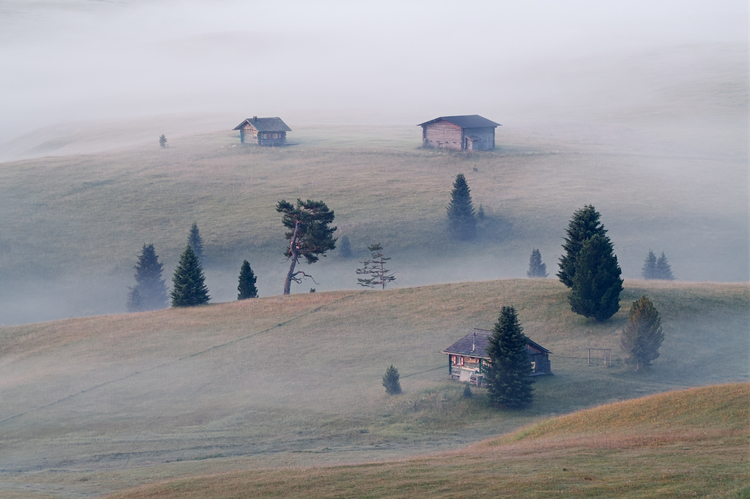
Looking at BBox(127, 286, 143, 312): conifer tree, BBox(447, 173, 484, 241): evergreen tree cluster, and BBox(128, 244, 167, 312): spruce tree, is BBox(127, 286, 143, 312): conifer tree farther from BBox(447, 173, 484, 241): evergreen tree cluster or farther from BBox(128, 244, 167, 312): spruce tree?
BBox(447, 173, 484, 241): evergreen tree cluster

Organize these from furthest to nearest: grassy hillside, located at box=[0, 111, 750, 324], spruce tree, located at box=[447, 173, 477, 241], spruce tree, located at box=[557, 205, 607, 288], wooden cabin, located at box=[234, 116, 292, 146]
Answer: wooden cabin, located at box=[234, 116, 292, 146] < spruce tree, located at box=[447, 173, 477, 241] < grassy hillside, located at box=[0, 111, 750, 324] < spruce tree, located at box=[557, 205, 607, 288]

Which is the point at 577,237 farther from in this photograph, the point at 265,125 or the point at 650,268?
the point at 265,125

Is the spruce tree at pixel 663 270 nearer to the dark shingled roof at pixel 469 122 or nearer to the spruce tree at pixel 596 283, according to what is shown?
the spruce tree at pixel 596 283

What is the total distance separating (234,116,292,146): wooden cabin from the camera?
141875 mm

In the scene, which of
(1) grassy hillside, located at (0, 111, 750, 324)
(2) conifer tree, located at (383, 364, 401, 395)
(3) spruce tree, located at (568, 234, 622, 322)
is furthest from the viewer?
(1) grassy hillside, located at (0, 111, 750, 324)

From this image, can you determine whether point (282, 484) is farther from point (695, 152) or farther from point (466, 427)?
point (695, 152)

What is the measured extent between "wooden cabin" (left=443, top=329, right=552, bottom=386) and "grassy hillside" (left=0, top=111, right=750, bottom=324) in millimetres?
34636

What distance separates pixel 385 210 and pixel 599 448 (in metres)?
76.5

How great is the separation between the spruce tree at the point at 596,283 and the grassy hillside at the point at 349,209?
2986 centimetres

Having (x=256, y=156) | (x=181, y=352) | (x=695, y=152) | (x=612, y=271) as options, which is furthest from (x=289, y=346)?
(x=695, y=152)

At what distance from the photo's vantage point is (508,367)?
4291 centimetres

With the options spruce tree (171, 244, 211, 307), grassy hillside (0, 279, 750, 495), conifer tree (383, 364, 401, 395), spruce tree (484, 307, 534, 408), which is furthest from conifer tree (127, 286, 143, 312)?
spruce tree (484, 307, 534, 408)

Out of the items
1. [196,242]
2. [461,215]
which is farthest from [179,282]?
[461,215]

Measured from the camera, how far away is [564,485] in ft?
69.6
